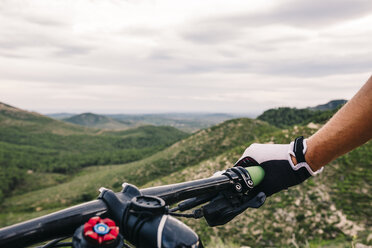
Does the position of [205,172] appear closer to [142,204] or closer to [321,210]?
[321,210]

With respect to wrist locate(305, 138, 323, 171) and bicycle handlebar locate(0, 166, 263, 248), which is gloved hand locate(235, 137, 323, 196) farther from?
bicycle handlebar locate(0, 166, 263, 248)

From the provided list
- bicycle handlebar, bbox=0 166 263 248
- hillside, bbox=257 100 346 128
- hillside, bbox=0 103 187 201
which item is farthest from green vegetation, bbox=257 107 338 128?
bicycle handlebar, bbox=0 166 263 248

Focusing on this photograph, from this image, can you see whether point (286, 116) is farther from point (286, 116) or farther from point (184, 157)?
point (184, 157)

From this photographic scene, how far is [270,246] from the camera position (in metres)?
9.36

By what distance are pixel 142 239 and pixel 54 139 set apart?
137270mm

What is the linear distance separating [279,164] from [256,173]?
0.77 ft

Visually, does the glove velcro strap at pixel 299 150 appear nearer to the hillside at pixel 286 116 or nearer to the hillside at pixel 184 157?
the hillside at pixel 184 157

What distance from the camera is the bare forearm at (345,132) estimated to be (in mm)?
1704

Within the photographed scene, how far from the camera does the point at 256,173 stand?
2316 millimetres

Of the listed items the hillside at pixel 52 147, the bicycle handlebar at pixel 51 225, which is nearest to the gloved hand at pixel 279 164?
the bicycle handlebar at pixel 51 225

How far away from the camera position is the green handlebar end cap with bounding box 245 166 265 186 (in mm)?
2281

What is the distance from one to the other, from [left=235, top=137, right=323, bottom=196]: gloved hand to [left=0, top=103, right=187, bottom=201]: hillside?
6017 cm

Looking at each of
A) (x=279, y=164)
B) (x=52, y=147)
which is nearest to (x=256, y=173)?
(x=279, y=164)

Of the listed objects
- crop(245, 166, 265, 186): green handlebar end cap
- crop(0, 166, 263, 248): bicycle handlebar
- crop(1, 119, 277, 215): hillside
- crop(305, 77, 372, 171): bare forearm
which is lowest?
crop(1, 119, 277, 215): hillside
